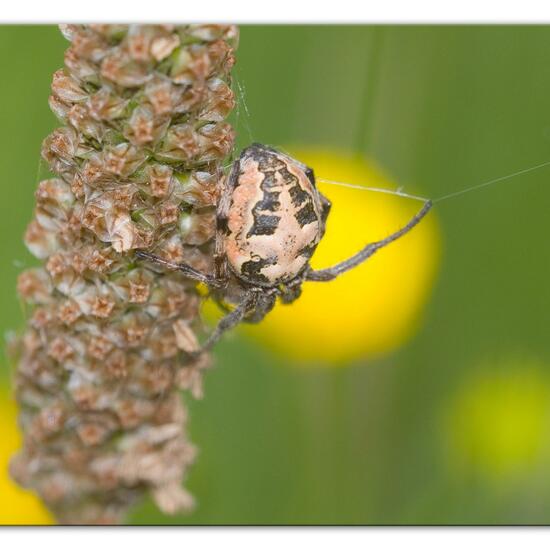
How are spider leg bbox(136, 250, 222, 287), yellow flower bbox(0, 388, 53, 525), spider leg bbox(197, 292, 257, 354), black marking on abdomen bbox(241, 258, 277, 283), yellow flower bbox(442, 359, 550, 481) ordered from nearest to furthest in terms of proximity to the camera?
1. spider leg bbox(136, 250, 222, 287)
2. black marking on abdomen bbox(241, 258, 277, 283)
3. spider leg bbox(197, 292, 257, 354)
4. yellow flower bbox(0, 388, 53, 525)
5. yellow flower bbox(442, 359, 550, 481)

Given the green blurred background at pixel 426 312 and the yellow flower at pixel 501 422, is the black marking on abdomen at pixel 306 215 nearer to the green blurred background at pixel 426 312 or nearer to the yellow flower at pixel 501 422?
the green blurred background at pixel 426 312

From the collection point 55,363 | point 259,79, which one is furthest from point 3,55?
point 55,363

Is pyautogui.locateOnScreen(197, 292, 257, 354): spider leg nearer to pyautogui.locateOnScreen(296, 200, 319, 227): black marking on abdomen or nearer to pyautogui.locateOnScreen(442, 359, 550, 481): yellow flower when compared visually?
pyautogui.locateOnScreen(296, 200, 319, 227): black marking on abdomen

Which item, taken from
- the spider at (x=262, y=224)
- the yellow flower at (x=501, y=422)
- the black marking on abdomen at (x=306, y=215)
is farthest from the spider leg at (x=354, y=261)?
the yellow flower at (x=501, y=422)

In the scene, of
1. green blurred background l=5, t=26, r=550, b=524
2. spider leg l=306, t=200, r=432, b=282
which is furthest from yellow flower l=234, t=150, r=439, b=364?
spider leg l=306, t=200, r=432, b=282

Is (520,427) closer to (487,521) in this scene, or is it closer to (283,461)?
(487,521)

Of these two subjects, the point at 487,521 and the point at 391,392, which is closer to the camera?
the point at 487,521
